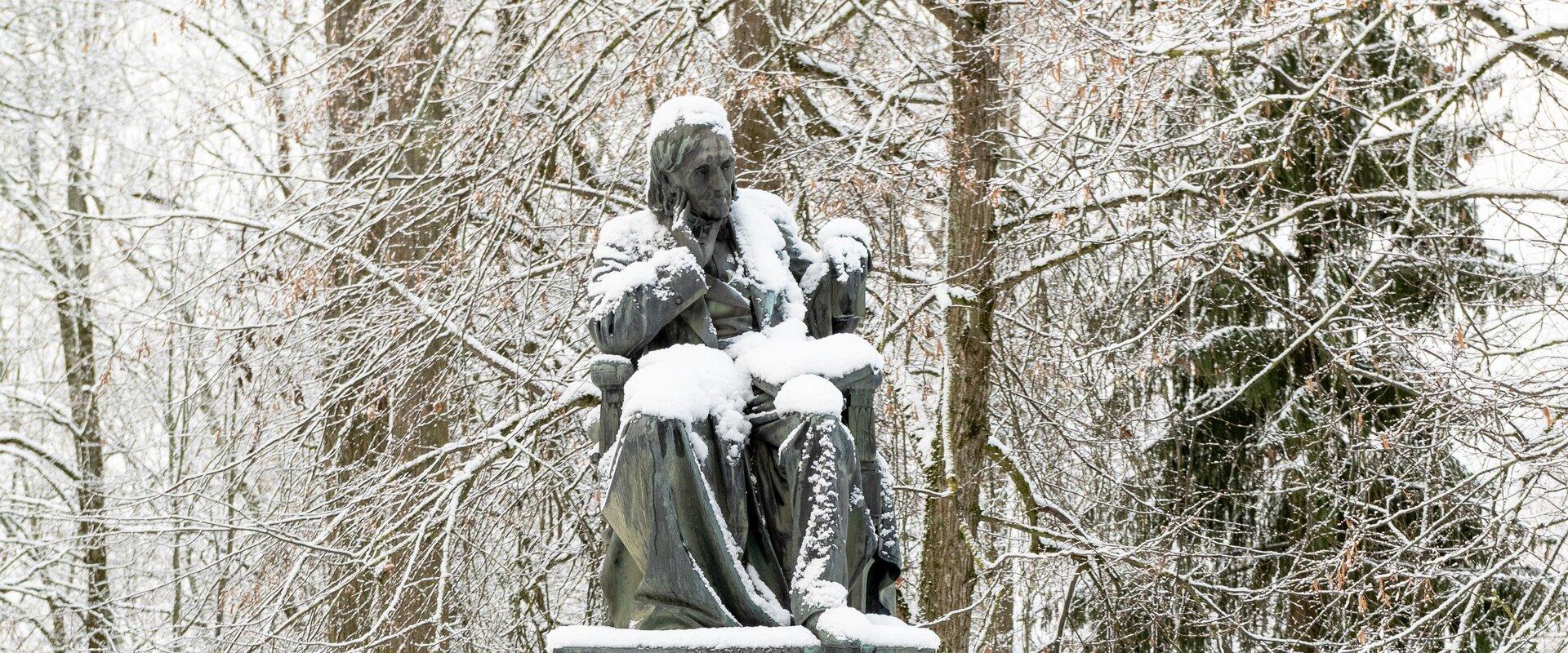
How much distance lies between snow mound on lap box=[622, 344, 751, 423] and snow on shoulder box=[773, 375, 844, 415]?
0.14 metres

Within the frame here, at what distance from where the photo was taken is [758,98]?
9055 mm

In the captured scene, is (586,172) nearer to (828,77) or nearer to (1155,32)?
(828,77)

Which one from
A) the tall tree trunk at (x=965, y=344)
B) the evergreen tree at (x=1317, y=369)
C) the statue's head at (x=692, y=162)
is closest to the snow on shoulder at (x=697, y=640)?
the statue's head at (x=692, y=162)

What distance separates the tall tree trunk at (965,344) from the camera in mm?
9117

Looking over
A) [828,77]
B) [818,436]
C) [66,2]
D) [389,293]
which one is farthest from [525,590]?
[66,2]

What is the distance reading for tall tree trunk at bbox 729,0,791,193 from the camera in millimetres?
9391

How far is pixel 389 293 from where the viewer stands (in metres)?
9.70

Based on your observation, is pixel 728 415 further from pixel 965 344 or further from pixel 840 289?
pixel 965 344

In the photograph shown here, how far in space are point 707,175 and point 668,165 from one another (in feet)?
0.36

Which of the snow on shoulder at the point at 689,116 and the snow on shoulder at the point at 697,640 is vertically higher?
the snow on shoulder at the point at 689,116

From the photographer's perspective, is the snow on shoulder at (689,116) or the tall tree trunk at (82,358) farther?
the tall tree trunk at (82,358)

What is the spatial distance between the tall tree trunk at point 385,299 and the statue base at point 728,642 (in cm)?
416

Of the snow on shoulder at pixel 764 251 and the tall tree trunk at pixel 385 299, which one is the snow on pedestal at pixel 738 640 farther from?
the tall tree trunk at pixel 385 299

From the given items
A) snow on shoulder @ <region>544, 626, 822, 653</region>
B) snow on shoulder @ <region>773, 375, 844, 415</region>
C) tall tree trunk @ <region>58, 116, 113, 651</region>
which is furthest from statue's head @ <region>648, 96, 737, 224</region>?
tall tree trunk @ <region>58, 116, 113, 651</region>
